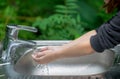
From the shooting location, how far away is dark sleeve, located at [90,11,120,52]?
916 mm

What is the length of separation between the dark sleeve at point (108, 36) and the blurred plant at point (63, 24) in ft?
2.44

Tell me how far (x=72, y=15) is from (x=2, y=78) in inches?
35.4

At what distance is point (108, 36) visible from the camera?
0.92m

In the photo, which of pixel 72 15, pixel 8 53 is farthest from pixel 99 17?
pixel 8 53

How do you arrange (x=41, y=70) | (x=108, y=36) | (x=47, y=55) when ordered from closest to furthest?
(x=108, y=36) → (x=47, y=55) → (x=41, y=70)

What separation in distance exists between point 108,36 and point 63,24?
0.82 metres

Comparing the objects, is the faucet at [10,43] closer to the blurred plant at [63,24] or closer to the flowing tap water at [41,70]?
the flowing tap water at [41,70]

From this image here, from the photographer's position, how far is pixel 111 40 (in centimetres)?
92

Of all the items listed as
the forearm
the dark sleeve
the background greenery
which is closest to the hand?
the forearm

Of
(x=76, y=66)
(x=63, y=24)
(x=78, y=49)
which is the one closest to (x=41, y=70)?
(x=76, y=66)

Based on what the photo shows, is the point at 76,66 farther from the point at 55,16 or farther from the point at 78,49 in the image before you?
the point at 55,16

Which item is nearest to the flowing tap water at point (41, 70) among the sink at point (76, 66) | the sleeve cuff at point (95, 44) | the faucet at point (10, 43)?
the sink at point (76, 66)

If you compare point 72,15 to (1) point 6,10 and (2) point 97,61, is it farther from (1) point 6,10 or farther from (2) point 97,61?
(2) point 97,61

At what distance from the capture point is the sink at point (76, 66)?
3.91 ft
